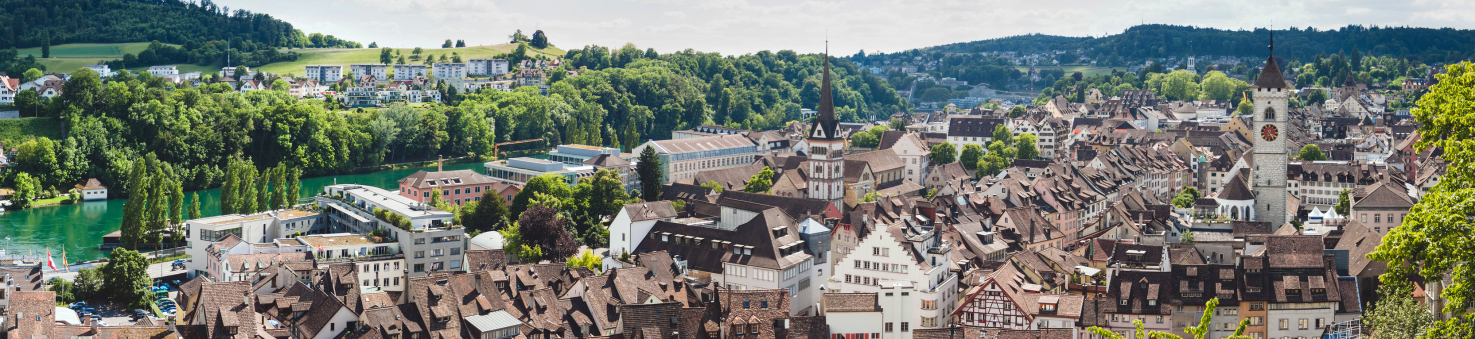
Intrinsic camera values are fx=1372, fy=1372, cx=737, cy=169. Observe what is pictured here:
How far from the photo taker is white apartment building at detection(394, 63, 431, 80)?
16712 cm

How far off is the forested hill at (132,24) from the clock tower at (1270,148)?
128238 millimetres

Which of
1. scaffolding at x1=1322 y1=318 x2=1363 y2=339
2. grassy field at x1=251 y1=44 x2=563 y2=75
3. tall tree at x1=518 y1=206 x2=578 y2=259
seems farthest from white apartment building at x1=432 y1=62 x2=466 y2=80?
scaffolding at x1=1322 y1=318 x2=1363 y2=339

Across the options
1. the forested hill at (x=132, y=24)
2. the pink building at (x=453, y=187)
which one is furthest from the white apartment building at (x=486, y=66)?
the pink building at (x=453, y=187)

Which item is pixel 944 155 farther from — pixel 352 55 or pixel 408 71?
pixel 352 55

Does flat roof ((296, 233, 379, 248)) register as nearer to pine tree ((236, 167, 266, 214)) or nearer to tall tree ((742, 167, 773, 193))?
pine tree ((236, 167, 266, 214))

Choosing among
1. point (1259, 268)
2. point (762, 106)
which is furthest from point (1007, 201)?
Answer: point (762, 106)

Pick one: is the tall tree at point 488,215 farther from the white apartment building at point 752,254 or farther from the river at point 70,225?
the river at point 70,225

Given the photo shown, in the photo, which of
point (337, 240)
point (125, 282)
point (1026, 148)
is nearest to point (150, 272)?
point (125, 282)

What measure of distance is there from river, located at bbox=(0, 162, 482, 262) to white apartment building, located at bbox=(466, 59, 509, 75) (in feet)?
243

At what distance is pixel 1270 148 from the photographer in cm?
6831

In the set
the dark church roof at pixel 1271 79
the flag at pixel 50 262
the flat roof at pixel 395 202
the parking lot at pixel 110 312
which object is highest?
the dark church roof at pixel 1271 79

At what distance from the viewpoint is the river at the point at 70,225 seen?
66.1 meters

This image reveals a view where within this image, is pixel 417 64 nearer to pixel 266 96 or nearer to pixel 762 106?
pixel 762 106

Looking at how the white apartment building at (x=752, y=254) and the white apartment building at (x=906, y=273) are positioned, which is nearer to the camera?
the white apartment building at (x=906, y=273)
